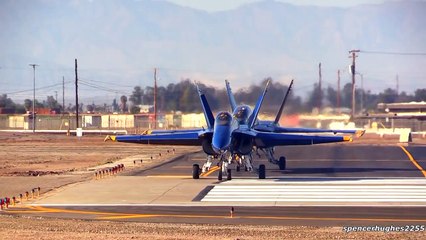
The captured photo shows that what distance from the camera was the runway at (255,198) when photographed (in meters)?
25.3

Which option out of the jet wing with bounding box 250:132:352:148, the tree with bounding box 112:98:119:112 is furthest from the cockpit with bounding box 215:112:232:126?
the tree with bounding box 112:98:119:112

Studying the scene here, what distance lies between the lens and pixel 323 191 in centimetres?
3241

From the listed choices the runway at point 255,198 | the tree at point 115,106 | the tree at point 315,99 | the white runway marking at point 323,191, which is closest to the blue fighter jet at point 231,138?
the runway at point 255,198

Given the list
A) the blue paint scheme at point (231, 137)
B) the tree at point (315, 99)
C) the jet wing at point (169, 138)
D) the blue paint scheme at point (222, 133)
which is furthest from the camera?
the tree at point (315, 99)

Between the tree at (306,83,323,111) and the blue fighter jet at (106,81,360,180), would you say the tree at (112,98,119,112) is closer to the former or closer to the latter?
the tree at (306,83,323,111)

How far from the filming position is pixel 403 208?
2719 centimetres

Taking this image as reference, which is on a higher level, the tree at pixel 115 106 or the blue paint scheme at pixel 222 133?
the tree at pixel 115 106

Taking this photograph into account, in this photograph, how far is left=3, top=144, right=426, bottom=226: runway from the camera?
25.3m

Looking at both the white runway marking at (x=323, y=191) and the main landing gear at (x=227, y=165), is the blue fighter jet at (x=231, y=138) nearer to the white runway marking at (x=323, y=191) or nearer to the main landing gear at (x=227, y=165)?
the main landing gear at (x=227, y=165)

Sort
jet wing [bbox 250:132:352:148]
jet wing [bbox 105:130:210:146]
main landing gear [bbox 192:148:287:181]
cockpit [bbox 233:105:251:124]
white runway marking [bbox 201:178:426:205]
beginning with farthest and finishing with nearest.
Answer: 1. jet wing [bbox 105:130:210:146]
2. cockpit [bbox 233:105:251:124]
3. jet wing [bbox 250:132:352:148]
4. main landing gear [bbox 192:148:287:181]
5. white runway marking [bbox 201:178:426:205]

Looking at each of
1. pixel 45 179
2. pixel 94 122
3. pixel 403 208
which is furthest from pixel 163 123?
pixel 403 208

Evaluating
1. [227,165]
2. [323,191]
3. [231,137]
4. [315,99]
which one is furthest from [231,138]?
[315,99]

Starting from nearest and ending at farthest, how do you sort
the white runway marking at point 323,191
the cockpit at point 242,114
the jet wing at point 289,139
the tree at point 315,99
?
the white runway marking at point 323,191 → the jet wing at point 289,139 → the cockpit at point 242,114 → the tree at point 315,99

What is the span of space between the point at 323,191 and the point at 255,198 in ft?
11.9
